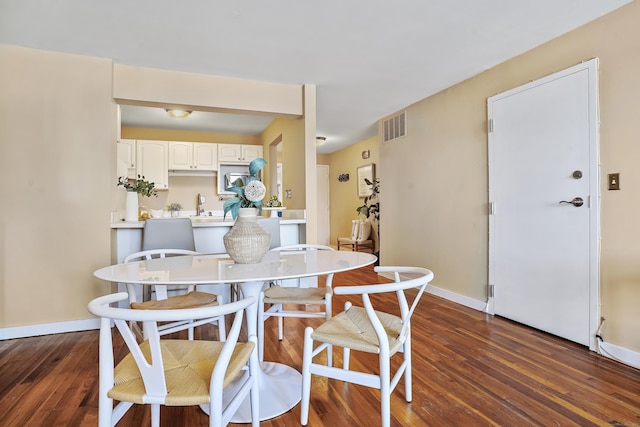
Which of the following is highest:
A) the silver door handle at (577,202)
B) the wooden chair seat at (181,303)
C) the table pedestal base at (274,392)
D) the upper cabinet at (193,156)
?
the upper cabinet at (193,156)

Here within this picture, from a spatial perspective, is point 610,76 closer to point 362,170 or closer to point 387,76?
point 387,76

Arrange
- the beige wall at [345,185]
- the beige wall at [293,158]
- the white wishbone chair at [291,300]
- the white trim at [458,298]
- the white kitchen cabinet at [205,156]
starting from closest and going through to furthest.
Answer: the white wishbone chair at [291,300]
the white trim at [458,298]
the beige wall at [293,158]
the white kitchen cabinet at [205,156]
the beige wall at [345,185]

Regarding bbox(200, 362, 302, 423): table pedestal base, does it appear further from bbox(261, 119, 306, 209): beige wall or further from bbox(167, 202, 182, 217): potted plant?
bbox(167, 202, 182, 217): potted plant

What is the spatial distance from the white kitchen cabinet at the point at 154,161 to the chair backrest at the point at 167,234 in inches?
116

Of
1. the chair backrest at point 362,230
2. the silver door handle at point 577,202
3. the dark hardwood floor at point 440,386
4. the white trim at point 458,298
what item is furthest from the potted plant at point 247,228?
the chair backrest at point 362,230

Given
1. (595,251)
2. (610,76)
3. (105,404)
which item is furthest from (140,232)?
(610,76)

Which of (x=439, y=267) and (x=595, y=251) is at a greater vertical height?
(x=595, y=251)

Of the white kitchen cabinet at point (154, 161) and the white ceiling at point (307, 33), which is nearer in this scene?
the white ceiling at point (307, 33)

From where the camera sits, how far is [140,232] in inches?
119

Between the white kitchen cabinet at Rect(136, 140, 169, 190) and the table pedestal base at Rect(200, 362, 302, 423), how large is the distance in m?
4.35

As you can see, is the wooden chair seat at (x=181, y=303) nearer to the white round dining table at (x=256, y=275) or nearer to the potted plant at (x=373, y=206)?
the white round dining table at (x=256, y=275)

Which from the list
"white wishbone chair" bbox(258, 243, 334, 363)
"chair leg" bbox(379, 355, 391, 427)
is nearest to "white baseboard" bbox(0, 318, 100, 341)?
"white wishbone chair" bbox(258, 243, 334, 363)

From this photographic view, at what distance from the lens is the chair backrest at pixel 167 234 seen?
262 cm

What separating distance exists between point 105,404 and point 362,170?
5.66 m
